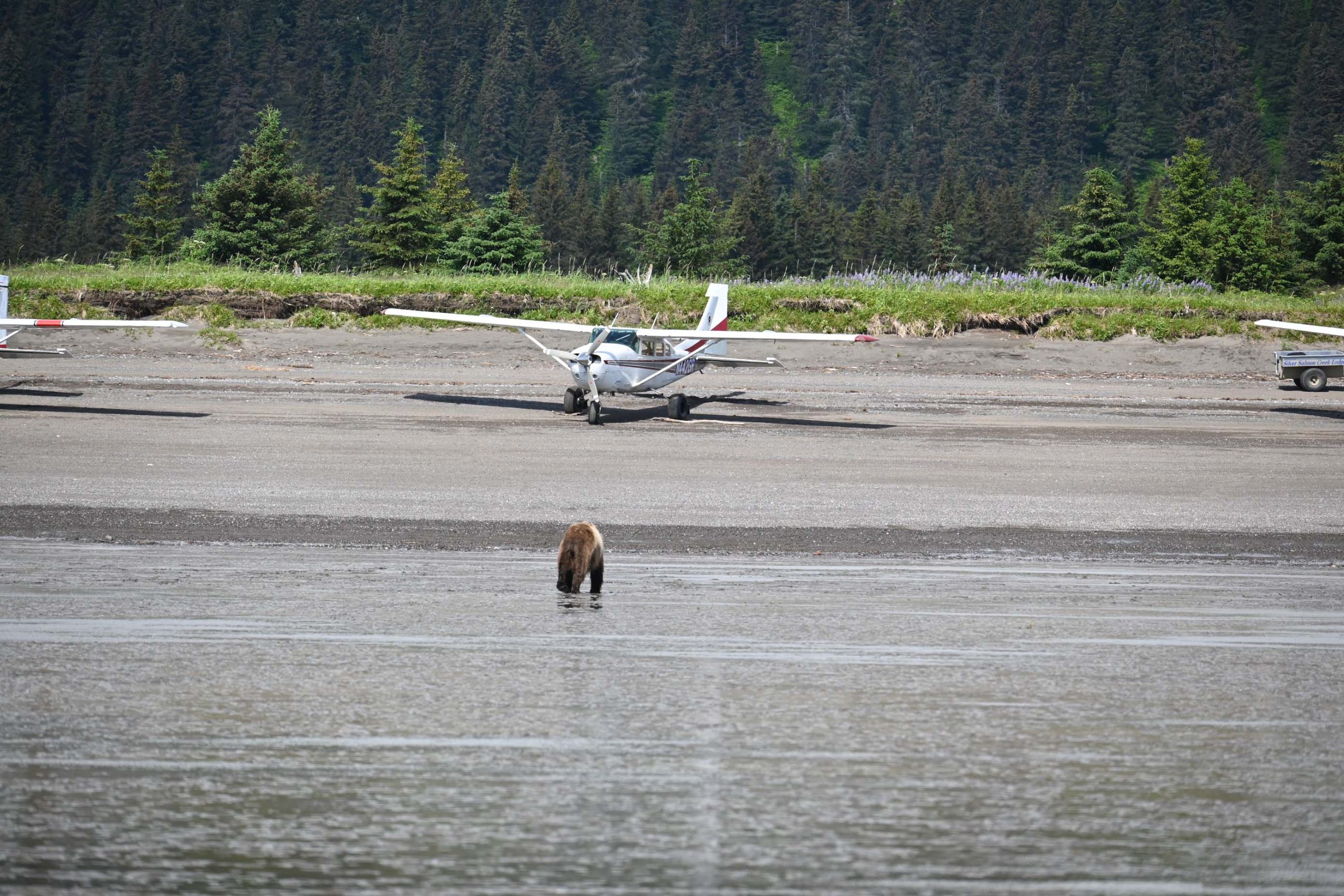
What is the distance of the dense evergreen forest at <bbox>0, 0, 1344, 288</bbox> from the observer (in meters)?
146

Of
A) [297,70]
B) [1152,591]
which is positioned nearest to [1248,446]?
[1152,591]

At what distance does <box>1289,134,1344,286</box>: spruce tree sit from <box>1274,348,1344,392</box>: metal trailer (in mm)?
18578

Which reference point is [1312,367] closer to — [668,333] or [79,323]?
[668,333]

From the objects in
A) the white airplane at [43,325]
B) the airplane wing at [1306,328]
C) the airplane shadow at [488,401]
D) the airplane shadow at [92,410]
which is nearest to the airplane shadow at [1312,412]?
the airplane wing at [1306,328]

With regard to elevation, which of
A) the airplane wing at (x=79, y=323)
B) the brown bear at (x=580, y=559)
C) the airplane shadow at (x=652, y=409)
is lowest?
the brown bear at (x=580, y=559)

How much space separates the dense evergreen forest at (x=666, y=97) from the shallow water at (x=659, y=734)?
10581 cm

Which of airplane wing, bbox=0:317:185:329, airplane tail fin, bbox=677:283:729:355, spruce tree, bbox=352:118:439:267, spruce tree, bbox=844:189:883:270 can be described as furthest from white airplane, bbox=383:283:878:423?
spruce tree, bbox=844:189:883:270

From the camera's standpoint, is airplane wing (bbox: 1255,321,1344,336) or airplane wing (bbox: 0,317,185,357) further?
airplane wing (bbox: 1255,321,1344,336)

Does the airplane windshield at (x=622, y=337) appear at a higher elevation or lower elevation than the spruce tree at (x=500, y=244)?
lower

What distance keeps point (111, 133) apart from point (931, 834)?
174 metres

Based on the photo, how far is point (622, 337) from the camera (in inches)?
882

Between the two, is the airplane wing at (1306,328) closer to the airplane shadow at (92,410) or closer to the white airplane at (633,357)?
the white airplane at (633,357)

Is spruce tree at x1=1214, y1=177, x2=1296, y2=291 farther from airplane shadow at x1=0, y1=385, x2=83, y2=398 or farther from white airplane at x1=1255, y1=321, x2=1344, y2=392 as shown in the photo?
airplane shadow at x1=0, y1=385, x2=83, y2=398

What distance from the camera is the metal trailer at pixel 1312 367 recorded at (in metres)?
27.4
